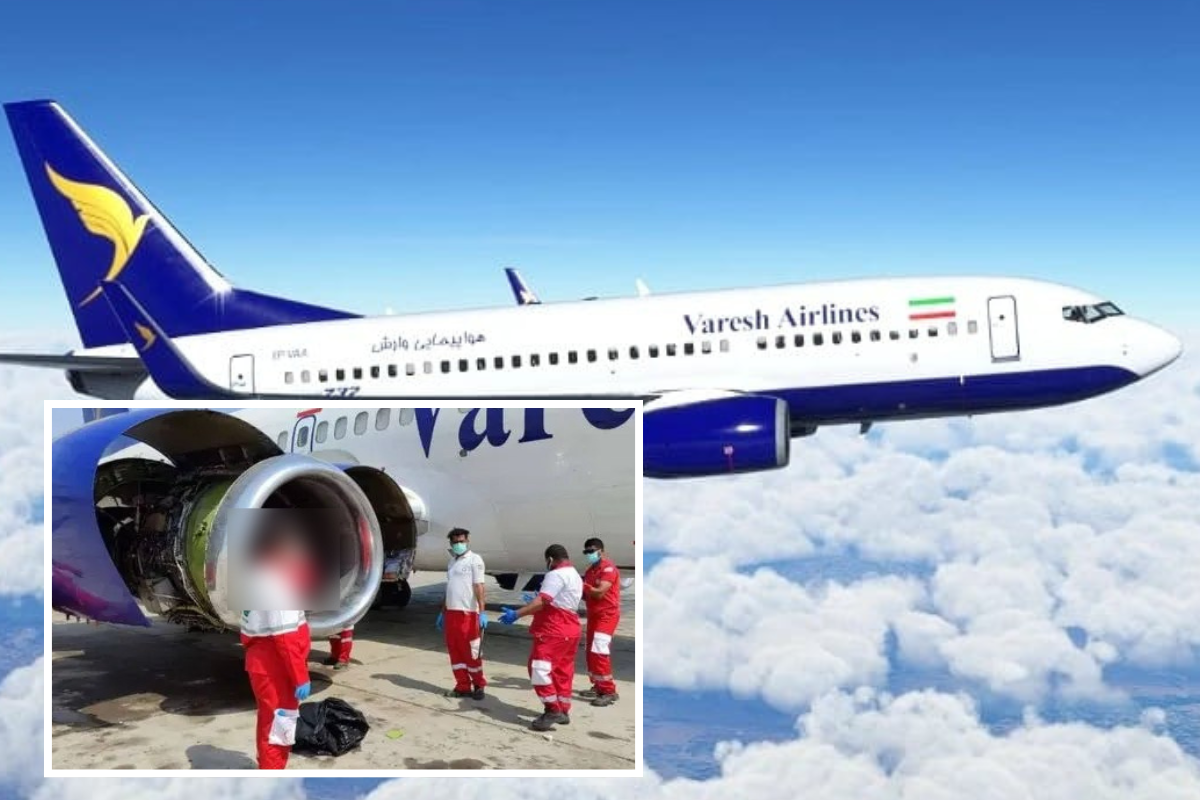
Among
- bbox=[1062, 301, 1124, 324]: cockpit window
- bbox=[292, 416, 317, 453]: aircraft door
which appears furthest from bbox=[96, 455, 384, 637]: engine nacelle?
bbox=[1062, 301, 1124, 324]: cockpit window

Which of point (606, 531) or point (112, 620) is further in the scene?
point (606, 531)

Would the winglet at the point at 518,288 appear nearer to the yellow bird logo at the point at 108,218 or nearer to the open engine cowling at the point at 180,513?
the yellow bird logo at the point at 108,218

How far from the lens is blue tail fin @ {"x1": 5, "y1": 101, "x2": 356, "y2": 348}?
2903 centimetres

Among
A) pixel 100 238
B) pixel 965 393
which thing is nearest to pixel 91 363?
pixel 100 238

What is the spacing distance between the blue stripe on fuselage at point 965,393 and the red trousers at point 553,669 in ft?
39.0

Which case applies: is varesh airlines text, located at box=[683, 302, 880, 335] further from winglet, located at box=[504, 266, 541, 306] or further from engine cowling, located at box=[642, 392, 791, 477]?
winglet, located at box=[504, 266, 541, 306]

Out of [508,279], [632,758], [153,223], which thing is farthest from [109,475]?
[508,279]

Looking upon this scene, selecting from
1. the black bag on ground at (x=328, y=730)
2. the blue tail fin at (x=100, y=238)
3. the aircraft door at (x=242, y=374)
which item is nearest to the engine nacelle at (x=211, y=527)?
the black bag on ground at (x=328, y=730)

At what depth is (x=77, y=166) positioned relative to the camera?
30438 mm

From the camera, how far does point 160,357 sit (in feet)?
88.7

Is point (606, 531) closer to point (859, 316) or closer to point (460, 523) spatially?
point (460, 523)

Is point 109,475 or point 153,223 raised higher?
point 153,223

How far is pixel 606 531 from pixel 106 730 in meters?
5.90

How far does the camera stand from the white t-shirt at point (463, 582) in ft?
37.7
